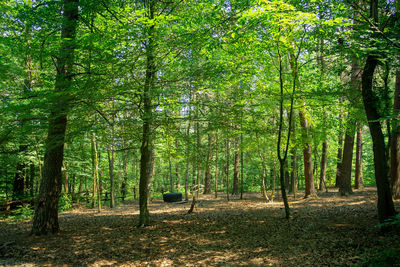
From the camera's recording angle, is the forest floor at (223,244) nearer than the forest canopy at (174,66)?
Yes

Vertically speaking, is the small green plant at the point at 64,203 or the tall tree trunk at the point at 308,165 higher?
the tall tree trunk at the point at 308,165

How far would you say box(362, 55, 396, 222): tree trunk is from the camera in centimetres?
535

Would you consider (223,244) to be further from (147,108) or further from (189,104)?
(147,108)

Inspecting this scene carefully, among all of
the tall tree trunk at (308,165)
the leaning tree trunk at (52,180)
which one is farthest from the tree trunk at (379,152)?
the leaning tree trunk at (52,180)

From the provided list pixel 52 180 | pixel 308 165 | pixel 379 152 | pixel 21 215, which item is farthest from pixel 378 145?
pixel 21 215

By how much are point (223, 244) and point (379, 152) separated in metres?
4.37

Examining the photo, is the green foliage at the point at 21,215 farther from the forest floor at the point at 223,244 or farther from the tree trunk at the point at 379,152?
the tree trunk at the point at 379,152

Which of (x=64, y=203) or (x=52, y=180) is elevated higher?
(x=52, y=180)

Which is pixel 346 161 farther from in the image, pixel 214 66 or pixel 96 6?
pixel 96 6

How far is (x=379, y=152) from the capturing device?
5.44 m

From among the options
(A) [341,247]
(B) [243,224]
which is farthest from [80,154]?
(A) [341,247]

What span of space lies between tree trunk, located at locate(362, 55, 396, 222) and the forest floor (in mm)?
541

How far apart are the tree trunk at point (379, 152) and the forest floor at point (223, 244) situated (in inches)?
21.3

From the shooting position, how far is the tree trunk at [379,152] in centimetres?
535
